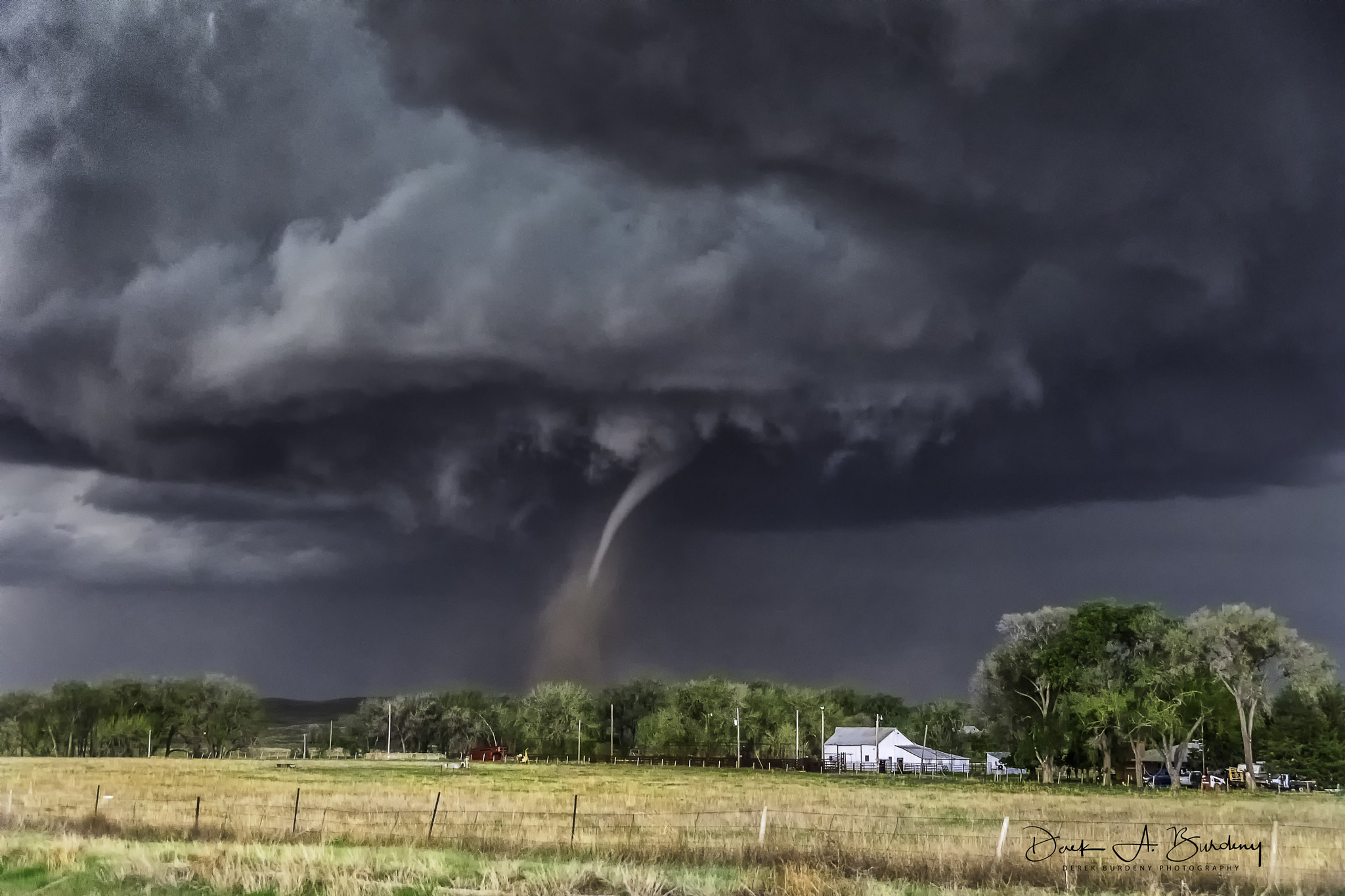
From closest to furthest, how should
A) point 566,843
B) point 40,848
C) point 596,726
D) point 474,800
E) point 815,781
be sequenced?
1. point 40,848
2. point 566,843
3. point 474,800
4. point 815,781
5. point 596,726

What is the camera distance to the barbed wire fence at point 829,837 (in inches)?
954

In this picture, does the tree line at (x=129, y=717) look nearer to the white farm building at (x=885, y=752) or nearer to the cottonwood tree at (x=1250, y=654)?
the white farm building at (x=885, y=752)

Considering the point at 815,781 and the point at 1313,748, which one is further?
the point at 1313,748

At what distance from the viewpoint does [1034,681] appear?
11075 centimetres

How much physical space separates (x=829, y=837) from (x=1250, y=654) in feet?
283

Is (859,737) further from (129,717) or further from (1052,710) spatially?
(129,717)

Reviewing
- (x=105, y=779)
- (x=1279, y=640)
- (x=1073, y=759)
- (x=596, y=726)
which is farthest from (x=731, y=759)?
(x=105, y=779)

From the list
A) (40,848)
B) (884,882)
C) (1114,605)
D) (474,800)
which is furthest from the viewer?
(1114,605)

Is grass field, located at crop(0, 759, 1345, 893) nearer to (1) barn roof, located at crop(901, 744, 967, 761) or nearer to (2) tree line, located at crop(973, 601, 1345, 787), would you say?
(2) tree line, located at crop(973, 601, 1345, 787)

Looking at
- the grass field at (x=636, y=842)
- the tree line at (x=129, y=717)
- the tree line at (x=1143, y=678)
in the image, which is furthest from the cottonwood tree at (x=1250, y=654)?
the tree line at (x=129, y=717)

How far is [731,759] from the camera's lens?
150 m

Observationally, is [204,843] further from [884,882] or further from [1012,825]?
[1012,825]

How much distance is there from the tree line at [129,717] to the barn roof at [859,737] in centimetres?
9088

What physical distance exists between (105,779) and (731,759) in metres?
91.1
